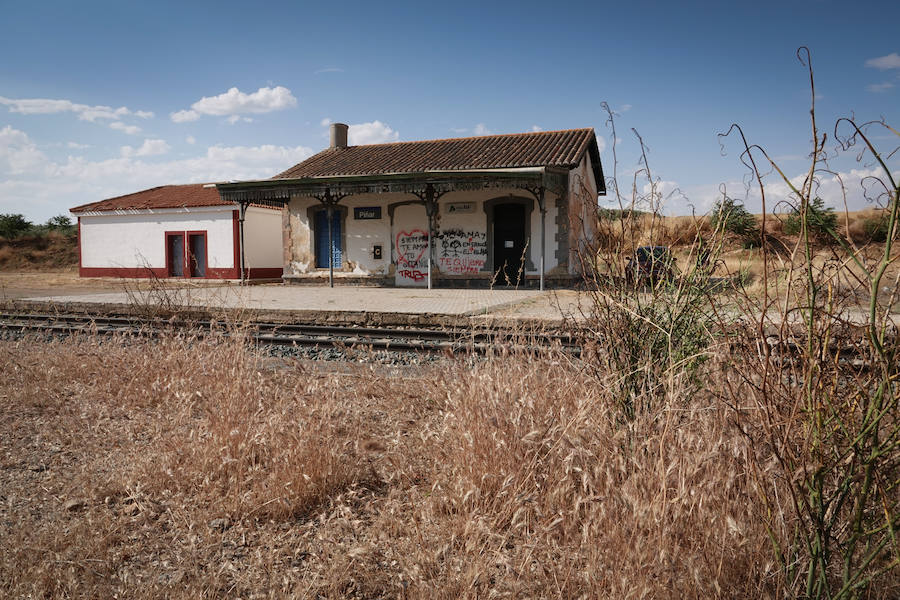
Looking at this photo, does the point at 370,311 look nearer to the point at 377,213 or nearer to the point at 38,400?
the point at 38,400

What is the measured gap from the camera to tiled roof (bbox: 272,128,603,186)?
17500 millimetres

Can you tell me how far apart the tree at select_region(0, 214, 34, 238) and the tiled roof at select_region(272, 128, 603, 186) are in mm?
25741

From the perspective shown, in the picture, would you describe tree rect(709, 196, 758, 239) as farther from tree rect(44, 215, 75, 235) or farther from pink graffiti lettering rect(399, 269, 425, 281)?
tree rect(44, 215, 75, 235)

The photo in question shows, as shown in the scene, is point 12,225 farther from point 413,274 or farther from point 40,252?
point 413,274

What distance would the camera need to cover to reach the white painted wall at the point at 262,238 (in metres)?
23.3

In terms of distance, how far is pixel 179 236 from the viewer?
24.1m

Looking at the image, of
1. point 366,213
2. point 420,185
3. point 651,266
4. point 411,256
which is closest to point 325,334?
point 651,266

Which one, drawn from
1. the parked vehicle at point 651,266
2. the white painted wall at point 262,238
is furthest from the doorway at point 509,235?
the parked vehicle at point 651,266

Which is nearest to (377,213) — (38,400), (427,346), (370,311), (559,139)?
(559,139)

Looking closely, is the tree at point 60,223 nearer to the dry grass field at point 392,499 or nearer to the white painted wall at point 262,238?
the white painted wall at point 262,238

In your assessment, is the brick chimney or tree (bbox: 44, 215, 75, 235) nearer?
the brick chimney

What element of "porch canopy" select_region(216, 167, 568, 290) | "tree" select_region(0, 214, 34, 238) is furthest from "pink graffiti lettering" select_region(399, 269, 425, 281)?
"tree" select_region(0, 214, 34, 238)

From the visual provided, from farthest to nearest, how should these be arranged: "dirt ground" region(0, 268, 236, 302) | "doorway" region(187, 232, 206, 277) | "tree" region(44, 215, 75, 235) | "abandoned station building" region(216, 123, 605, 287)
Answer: "tree" region(44, 215, 75, 235) → "doorway" region(187, 232, 206, 277) → "abandoned station building" region(216, 123, 605, 287) → "dirt ground" region(0, 268, 236, 302)

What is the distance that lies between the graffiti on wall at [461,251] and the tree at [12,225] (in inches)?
1284
